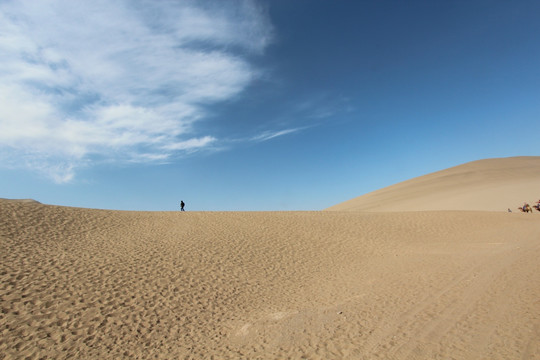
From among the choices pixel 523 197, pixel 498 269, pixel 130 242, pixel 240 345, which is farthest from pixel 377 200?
pixel 240 345

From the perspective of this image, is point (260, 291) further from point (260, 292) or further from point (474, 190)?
point (474, 190)

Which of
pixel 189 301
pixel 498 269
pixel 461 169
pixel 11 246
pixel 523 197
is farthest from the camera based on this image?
pixel 461 169

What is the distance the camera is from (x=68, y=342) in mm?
7605

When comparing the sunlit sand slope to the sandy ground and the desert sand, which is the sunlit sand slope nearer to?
the desert sand

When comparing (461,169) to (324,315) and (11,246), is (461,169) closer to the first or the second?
(324,315)

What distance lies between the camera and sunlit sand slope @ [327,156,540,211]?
111 ft

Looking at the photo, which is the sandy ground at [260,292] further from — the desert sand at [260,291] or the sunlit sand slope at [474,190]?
the sunlit sand slope at [474,190]

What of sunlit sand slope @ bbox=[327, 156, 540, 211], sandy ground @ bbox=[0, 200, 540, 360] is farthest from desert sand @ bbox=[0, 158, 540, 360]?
sunlit sand slope @ bbox=[327, 156, 540, 211]

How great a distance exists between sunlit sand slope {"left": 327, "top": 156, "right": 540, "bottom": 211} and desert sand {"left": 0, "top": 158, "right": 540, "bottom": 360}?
15.2 meters

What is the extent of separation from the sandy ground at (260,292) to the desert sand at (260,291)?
5 centimetres

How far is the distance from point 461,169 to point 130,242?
2489 inches

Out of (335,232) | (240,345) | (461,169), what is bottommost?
(240,345)

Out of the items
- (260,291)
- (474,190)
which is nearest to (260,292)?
(260,291)

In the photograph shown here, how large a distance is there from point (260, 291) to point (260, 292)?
0.33 feet
